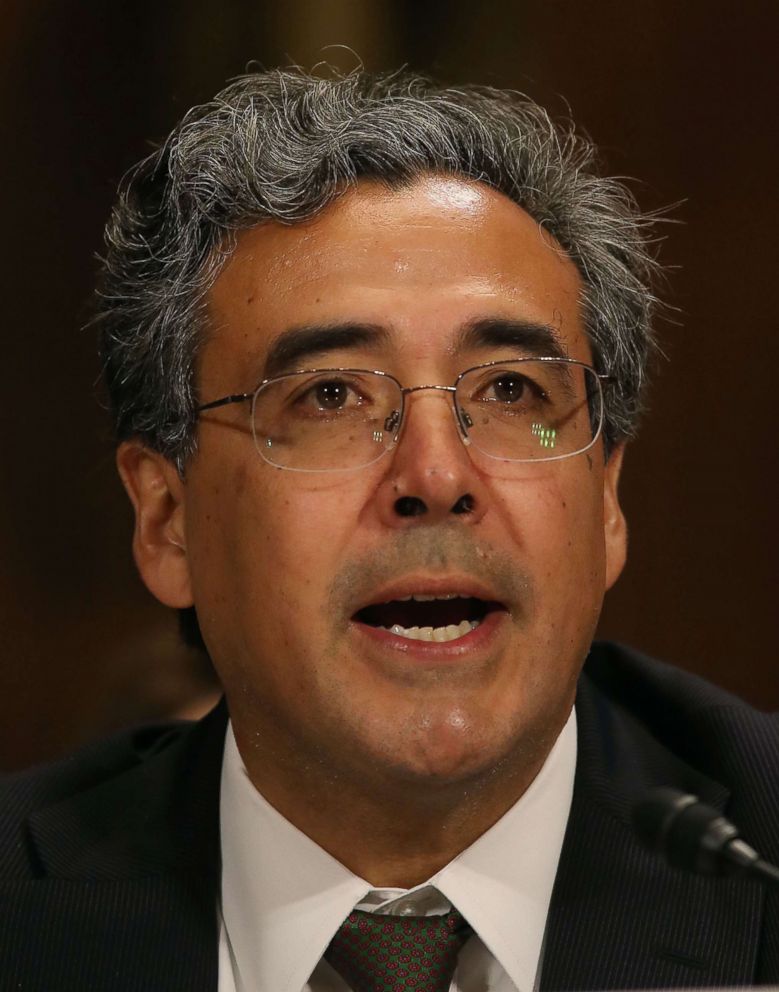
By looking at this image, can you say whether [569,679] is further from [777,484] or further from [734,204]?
[734,204]

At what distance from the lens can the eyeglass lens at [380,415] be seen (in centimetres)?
158

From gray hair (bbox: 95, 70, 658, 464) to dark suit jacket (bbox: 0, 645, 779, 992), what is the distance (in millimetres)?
407

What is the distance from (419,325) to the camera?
159 centimetres

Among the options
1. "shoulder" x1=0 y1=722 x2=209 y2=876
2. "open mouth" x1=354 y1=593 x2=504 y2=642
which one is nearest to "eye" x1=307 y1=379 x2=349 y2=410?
"open mouth" x1=354 y1=593 x2=504 y2=642

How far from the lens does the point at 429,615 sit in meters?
1.60

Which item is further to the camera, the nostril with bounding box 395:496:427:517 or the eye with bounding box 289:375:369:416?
the eye with bounding box 289:375:369:416

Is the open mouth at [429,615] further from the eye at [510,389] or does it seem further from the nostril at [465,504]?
the eye at [510,389]

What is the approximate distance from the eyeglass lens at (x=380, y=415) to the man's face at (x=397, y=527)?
0.02 metres

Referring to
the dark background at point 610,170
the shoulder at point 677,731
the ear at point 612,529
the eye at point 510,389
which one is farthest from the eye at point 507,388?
the dark background at point 610,170

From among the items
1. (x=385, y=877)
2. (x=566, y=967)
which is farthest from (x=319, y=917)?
(x=566, y=967)

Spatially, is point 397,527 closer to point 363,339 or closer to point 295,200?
point 363,339

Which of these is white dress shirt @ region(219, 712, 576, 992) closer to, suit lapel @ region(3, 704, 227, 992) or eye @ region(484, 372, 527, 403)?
suit lapel @ region(3, 704, 227, 992)

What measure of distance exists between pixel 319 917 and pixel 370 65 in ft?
4.79

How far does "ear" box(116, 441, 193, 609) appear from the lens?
184cm
